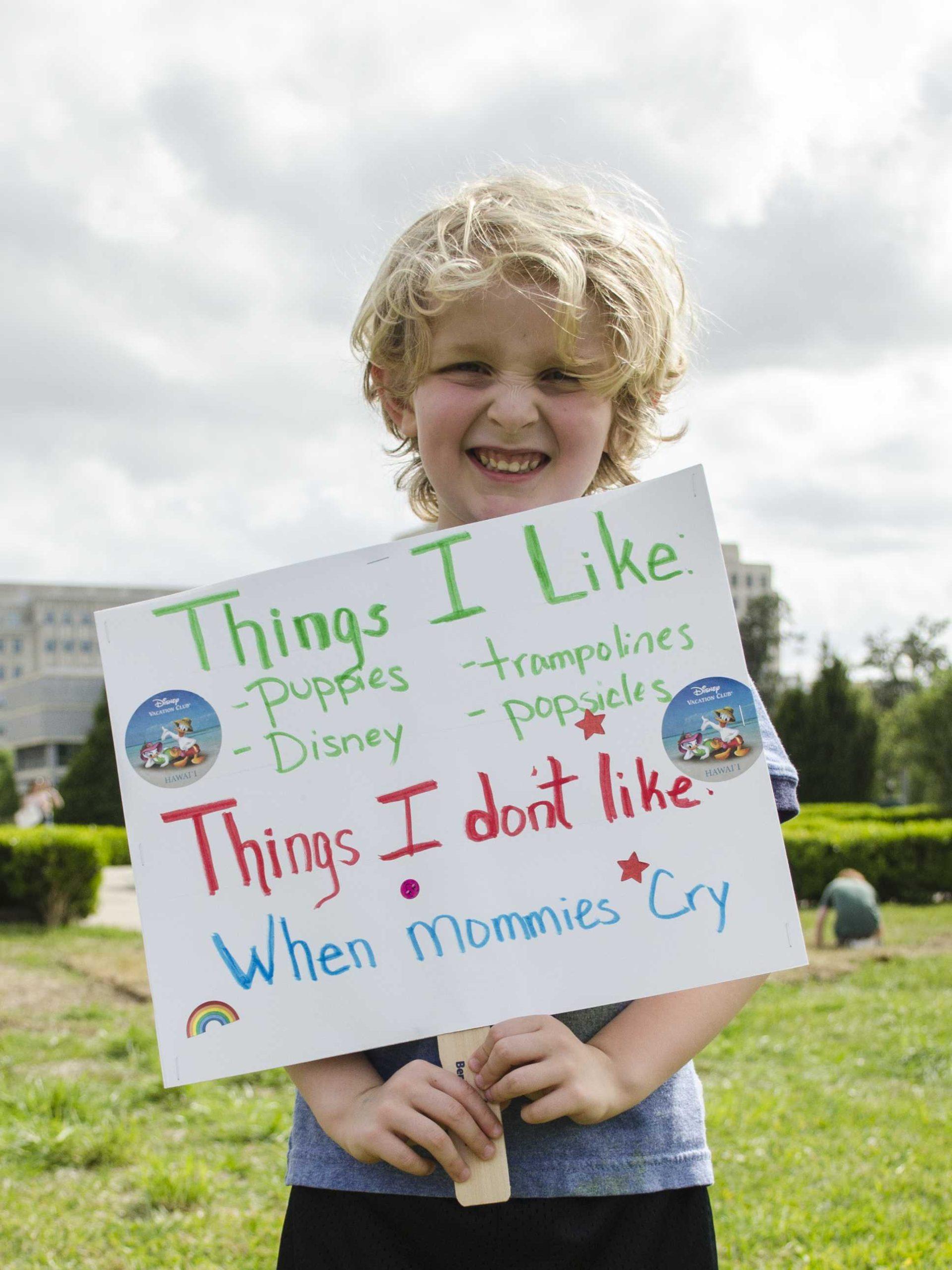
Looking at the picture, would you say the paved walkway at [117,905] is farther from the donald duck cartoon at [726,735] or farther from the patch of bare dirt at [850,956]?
the donald duck cartoon at [726,735]

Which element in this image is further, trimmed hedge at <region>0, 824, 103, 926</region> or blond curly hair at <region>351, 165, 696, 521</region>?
trimmed hedge at <region>0, 824, 103, 926</region>

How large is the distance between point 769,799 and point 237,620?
0.73 metres

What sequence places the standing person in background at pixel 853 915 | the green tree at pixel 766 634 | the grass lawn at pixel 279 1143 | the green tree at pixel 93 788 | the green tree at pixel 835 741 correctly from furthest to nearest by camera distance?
the green tree at pixel 766 634 < the green tree at pixel 93 788 < the green tree at pixel 835 741 < the standing person in background at pixel 853 915 < the grass lawn at pixel 279 1143

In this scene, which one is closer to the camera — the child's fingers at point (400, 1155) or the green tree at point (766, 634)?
the child's fingers at point (400, 1155)

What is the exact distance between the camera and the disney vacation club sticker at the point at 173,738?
1.52 metres

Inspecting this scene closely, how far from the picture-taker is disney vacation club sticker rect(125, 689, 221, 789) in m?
1.52

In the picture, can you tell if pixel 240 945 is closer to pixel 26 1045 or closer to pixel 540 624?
pixel 540 624

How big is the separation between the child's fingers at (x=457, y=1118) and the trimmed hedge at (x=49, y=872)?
1083 centimetres

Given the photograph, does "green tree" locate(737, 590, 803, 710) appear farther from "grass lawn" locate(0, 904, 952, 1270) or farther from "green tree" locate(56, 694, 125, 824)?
"grass lawn" locate(0, 904, 952, 1270)

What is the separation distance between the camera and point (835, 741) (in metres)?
28.4

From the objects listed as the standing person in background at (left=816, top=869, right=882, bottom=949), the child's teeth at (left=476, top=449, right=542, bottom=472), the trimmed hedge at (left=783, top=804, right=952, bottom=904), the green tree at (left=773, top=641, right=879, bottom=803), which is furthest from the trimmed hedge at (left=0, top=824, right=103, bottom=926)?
the green tree at (left=773, top=641, right=879, bottom=803)

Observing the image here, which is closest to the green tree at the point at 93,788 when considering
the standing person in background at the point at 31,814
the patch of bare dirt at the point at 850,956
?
the standing person in background at the point at 31,814

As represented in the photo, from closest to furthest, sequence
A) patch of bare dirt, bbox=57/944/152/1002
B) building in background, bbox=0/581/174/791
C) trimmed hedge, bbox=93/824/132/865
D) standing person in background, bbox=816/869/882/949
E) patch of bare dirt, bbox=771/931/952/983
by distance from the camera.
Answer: patch of bare dirt, bbox=57/944/152/1002 < patch of bare dirt, bbox=771/931/952/983 < standing person in background, bbox=816/869/882/949 < trimmed hedge, bbox=93/824/132/865 < building in background, bbox=0/581/174/791

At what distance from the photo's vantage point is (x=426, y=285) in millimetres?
1682
